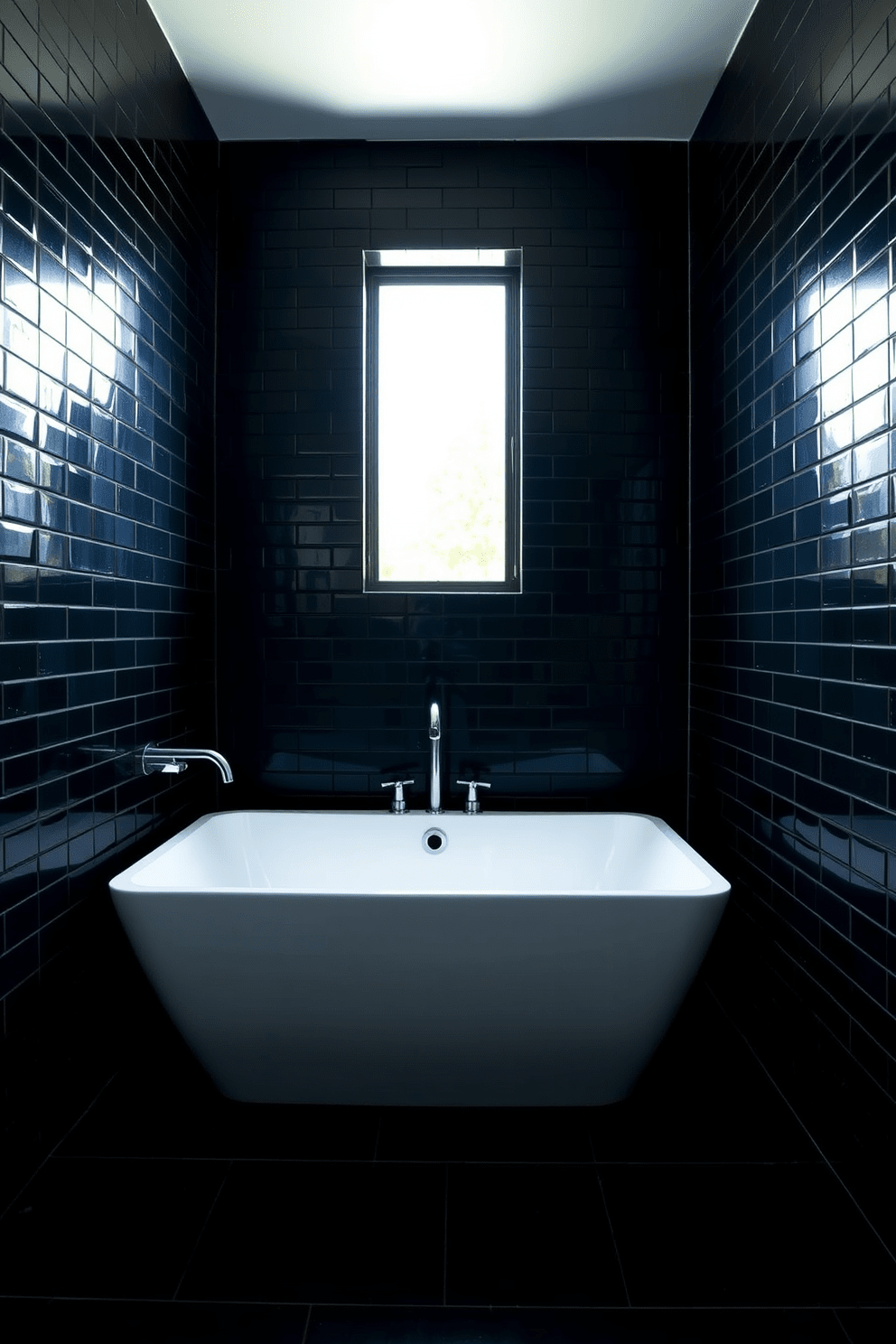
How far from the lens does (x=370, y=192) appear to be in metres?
3.19

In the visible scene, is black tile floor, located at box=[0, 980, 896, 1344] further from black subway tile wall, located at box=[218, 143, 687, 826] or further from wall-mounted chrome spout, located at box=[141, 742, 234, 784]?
black subway tile wall, located at box=[218, 143, 687, 826]

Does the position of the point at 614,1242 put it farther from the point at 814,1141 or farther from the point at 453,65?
the point at 453,65

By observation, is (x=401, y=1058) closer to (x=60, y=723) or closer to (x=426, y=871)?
(x=426, y=871)

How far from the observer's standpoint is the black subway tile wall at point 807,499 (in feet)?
5.70

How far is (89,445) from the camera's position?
2146 mm

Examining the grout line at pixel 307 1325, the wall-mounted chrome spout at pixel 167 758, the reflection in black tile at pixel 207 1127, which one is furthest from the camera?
the wall-mounted chrome spout at pixel 167 758

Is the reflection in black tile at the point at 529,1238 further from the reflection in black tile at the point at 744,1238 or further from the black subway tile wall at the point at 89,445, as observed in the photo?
the black subway tile wall at the point at 89,445

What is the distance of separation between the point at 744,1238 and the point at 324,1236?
89 centimetres

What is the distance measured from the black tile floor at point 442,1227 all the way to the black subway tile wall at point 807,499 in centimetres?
41

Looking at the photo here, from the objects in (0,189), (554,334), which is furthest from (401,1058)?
(554,334)

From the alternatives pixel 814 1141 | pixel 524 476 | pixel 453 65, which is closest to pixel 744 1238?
pixel 814 1141

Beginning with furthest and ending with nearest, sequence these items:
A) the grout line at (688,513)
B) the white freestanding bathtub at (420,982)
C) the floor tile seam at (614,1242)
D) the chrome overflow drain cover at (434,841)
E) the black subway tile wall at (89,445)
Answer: the grout line at (688,513) < the chrome overflow drain cover at (434,841) < the white freestanding bathtub at (420,982) < the black subway tile wall at (89,445) < the floor tile seam at (614,1242)

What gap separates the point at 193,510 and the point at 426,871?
59.4 inches

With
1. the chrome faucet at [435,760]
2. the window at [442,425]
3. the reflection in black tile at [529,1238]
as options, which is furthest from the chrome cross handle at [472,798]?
the reflection in black tile at [529,1238]
